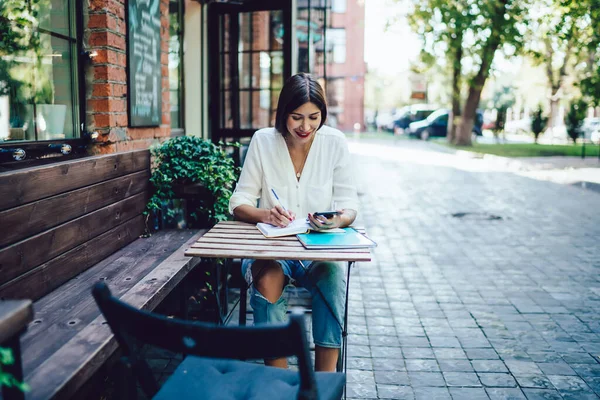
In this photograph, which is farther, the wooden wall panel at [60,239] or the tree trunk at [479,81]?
the tree trunk at [479,81]

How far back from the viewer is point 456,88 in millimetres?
22719

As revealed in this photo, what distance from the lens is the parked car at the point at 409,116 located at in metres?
30.9

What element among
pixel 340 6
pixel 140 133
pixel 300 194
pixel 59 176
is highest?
pixel 340 6

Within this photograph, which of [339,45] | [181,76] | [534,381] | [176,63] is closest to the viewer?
[534,381]

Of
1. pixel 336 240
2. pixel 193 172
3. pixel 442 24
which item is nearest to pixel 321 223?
pixel 336 240

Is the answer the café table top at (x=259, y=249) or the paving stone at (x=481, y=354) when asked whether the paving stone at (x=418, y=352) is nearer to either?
the paving stone at (x=481, y=354)

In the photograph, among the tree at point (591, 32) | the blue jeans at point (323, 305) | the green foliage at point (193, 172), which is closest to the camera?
the blue jeans at point (323, 305)

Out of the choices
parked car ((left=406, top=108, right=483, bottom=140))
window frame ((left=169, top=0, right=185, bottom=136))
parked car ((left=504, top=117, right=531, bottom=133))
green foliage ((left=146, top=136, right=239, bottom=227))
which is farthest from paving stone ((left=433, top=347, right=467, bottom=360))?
parked car ((left=504, top=117, right=531, bottom=133))

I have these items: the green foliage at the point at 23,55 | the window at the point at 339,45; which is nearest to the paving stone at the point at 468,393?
the green foliage at the point at 23,55

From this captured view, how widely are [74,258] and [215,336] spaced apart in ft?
5.56

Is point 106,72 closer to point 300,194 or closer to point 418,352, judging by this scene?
point 300,194

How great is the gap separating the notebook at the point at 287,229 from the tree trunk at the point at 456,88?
1618cm

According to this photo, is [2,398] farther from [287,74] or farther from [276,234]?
[287,74]

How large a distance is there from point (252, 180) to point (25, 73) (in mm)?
1338
